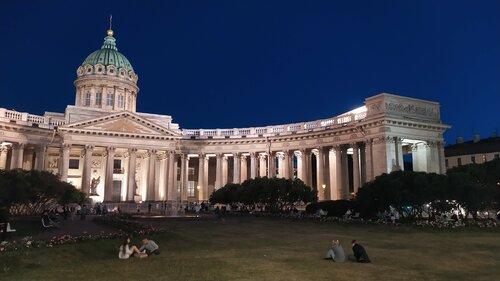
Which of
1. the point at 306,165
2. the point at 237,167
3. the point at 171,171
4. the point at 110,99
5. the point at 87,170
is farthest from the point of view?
the point at 110,99

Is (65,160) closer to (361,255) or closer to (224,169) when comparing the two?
(224,169)

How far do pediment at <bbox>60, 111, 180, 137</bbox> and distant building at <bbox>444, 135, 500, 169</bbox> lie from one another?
5924cm

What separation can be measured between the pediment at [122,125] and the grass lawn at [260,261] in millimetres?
45467

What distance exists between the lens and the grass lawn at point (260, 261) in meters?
15.3

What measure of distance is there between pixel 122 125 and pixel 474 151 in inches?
2850

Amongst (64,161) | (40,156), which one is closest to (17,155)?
(40,156)

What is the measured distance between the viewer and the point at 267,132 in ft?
245

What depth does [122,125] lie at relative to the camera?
229ft

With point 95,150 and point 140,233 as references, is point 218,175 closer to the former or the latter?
point 95,150

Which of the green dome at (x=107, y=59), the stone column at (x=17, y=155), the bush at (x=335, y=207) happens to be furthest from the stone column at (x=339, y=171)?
the green dome at (x=107, y=59)

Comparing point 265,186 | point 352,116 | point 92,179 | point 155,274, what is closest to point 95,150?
point 92,179

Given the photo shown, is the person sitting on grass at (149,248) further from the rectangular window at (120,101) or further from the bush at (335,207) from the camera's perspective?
the rectangular window at (120,101)

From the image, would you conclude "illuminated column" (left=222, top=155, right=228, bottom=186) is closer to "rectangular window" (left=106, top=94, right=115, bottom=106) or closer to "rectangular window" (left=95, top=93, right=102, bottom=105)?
"rectangular window" (left=106, top=94, right=115, bottom=106)

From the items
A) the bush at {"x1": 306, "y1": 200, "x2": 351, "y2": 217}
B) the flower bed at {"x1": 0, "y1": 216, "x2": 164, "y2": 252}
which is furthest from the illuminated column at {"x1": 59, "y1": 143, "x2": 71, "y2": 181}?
the bush at {"x1": 306, "y1": 200, "x2": 351, "y2": 217}
